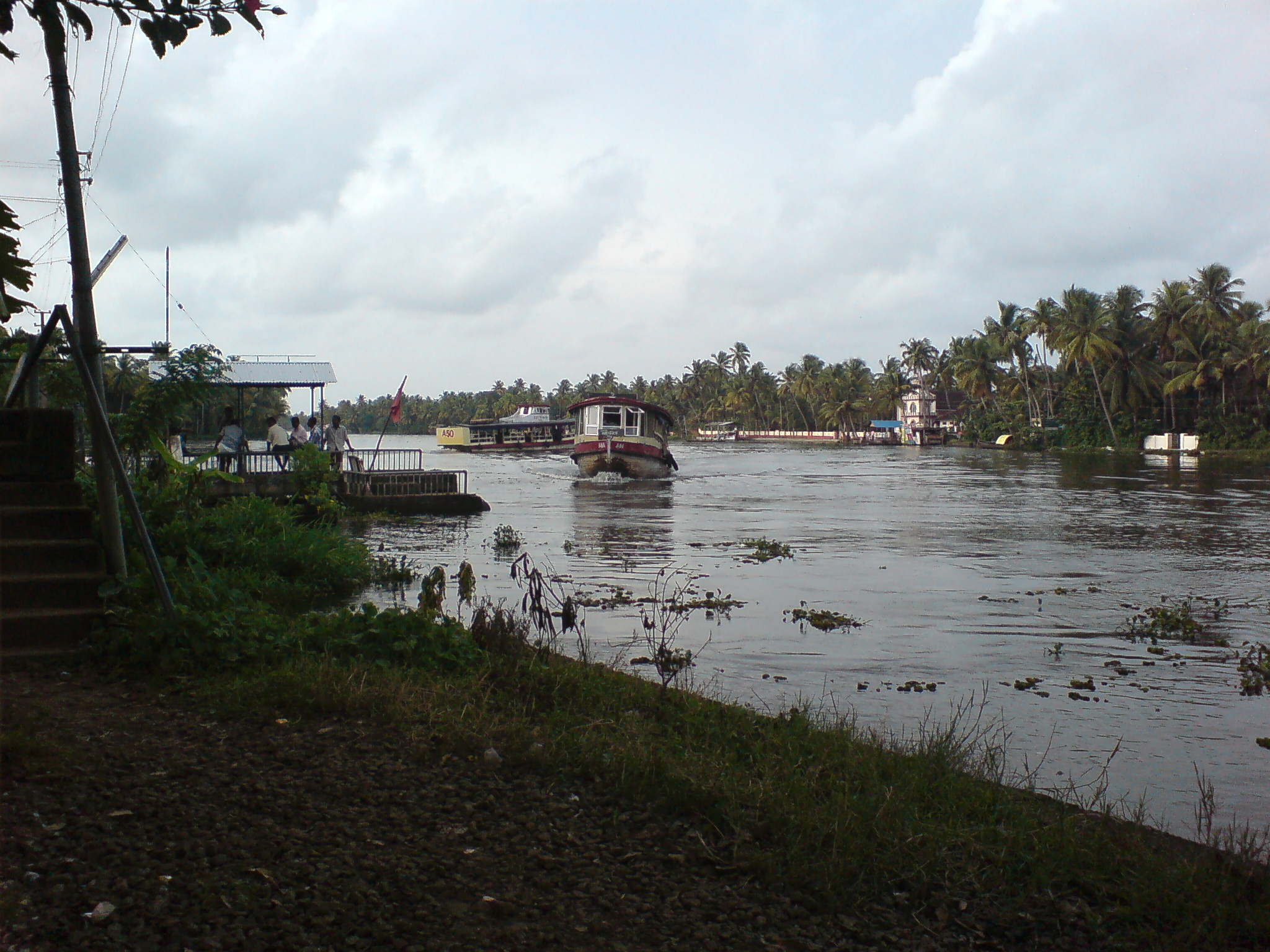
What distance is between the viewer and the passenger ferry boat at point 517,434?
80.4 meters

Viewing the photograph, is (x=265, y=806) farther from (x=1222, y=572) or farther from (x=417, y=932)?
(x=1222, y=572)

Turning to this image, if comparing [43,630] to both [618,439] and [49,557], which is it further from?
[618,439]

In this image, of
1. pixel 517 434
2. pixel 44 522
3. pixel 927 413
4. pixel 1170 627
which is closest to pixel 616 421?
pixel 1170 627

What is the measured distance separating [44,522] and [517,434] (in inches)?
3065

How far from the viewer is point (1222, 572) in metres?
14.7

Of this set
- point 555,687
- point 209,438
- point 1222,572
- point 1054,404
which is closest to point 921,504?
point 1222,572

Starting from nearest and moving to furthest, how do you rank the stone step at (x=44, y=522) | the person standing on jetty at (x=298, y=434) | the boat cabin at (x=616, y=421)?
1. the stone step at (x=44, y=522)
2. the person standing on jetty at (x=298, y=434)
3. the boat cabin at (x=616, y=421)

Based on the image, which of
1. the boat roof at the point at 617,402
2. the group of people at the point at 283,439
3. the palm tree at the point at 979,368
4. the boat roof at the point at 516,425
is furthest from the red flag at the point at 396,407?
the palm tree at the point at 979,368

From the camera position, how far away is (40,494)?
678cm

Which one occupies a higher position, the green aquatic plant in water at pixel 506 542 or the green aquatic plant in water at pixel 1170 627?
the green aquatic plant in water at pixel 506 542

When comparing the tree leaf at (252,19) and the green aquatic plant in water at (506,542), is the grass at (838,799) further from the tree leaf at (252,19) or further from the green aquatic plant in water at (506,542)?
the green aquatic plant in water at (506,542)

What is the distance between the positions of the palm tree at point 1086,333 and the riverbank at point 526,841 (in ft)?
237

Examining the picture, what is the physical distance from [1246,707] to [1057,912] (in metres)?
5.02

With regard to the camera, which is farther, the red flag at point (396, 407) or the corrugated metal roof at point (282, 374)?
the corrugated metal roof at point (282, 374)
